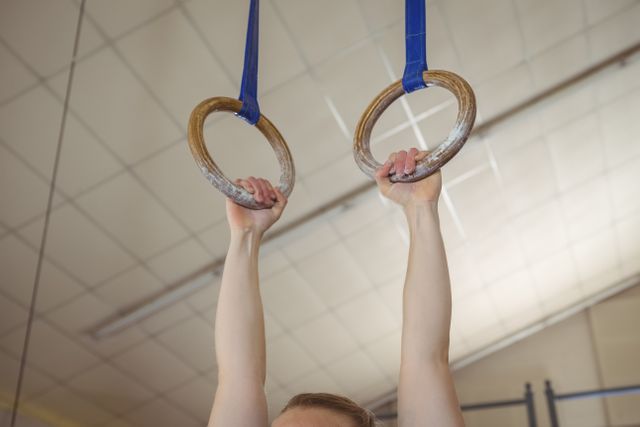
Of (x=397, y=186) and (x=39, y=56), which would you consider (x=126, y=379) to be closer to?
(x=39, y=56)

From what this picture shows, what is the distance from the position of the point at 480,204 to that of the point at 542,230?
819 millimetres

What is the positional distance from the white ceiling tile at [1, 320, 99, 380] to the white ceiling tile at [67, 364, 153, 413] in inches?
4.5

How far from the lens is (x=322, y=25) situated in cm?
326

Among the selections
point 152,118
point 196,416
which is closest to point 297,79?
point 152,118

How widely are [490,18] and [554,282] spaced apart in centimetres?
312

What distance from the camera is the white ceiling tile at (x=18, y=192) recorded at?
336 centimetres

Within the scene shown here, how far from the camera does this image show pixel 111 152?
346 cm

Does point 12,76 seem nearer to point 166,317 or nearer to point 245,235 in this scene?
point 166,317

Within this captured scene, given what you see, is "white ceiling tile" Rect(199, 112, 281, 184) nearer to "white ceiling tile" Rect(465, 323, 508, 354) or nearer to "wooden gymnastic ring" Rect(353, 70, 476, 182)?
"wooden gymnastic ring" Rect(353, 70, 476, 182)

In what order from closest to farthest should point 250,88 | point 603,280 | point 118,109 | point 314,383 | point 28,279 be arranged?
1. point 250,88
2. point 118,109
3. point 28,279
4. point 314,383
5. point 603,280

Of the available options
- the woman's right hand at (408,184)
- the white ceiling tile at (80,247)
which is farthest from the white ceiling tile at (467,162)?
the woman's right hand at (408,184)

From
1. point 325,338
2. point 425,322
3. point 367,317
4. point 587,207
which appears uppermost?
point 587,207

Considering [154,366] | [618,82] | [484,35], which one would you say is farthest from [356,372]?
[484,35]

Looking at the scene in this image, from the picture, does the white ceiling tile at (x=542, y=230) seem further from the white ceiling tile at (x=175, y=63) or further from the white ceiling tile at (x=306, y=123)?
the white ceiling tile at (x=175, y=63)
